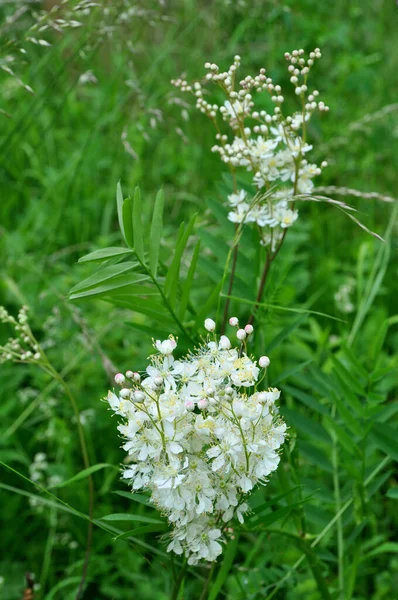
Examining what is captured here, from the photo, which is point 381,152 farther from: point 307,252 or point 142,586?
point 142,586

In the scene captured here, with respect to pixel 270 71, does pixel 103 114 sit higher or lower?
lower

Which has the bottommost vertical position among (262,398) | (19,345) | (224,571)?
(224,571)

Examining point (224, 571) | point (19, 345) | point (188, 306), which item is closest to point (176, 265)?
point (188, 306)

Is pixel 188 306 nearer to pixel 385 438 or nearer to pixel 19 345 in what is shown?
pixel 19 345

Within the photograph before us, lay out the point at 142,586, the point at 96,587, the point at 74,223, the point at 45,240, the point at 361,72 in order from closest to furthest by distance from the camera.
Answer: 1. the point at 142,586
2. the point at 96,587
3. the point at 45,240
4. the point at 74,223
5. the point at 361,72

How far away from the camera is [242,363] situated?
1.03m

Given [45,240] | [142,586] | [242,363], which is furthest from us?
[45,240]

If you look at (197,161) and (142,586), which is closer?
(142,586)

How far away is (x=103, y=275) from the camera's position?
3.95ft

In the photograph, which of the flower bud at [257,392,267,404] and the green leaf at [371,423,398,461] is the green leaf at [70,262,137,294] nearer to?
the flower bud at [257,392,267,404]

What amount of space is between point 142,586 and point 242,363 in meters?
0.96

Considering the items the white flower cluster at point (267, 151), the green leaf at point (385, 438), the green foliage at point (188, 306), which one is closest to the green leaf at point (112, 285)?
the green foliage at point (188, 306)

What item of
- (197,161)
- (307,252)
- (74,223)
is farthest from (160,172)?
(307,252)

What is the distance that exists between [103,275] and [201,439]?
1.10ft
